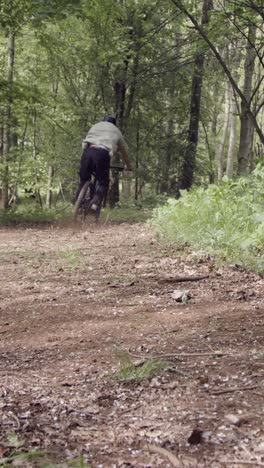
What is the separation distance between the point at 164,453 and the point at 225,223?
4.56 m

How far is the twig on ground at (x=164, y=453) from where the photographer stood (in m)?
1.57

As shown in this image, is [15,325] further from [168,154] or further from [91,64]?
[168,154]

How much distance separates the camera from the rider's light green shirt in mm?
9078

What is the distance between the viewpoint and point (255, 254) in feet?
16.4

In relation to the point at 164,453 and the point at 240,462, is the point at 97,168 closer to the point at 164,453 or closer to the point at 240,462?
the point at 164,453

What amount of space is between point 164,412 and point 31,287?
2.67 meters

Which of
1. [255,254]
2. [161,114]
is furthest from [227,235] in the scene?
[161,114]

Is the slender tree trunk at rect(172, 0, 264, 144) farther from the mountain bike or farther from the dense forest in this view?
Result: the dense forest

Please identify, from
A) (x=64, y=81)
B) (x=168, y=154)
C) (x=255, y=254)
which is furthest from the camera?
(x=168, y=154)

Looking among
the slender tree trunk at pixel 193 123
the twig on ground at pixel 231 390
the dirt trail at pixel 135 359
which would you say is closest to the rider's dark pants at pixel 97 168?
the dirt trail at pixel 135 359

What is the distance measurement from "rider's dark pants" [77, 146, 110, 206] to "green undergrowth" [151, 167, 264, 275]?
148 cm

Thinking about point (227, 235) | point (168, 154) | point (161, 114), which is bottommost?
point (227, 235)

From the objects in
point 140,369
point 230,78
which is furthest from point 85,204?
point 140,369

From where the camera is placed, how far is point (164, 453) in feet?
5.36
